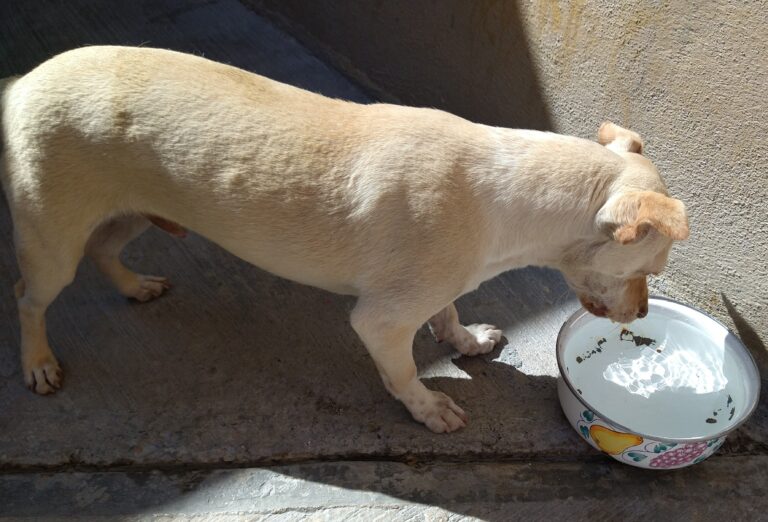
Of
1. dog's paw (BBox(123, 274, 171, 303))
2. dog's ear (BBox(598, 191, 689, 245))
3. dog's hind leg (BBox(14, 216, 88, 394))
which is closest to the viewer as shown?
dog's ear (BBox(598, 191, 689, 245))

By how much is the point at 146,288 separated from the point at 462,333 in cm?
145

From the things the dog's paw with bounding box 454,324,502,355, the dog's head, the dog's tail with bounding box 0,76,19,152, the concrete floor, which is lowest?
the concrete floor

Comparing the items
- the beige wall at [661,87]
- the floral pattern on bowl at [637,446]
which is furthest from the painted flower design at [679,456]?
the beige wall at [661,87]

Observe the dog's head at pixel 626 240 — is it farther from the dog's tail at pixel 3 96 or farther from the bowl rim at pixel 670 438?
the dog's tail at pixel 3 96

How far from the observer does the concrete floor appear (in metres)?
3.01

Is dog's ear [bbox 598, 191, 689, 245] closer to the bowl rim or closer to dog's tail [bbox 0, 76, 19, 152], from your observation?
the bowl rim

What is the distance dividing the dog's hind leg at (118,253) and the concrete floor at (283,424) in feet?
0.28

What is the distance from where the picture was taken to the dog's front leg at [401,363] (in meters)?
2.89

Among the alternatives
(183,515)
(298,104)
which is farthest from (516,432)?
(298,104)

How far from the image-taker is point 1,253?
390 centimetres

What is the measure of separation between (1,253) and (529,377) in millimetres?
2532

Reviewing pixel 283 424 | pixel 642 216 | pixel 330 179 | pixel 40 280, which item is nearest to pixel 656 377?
pixel 642 216

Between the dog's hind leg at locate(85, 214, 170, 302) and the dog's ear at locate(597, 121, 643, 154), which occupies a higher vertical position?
the dog's ear at locate(597, 121, 643, 154)

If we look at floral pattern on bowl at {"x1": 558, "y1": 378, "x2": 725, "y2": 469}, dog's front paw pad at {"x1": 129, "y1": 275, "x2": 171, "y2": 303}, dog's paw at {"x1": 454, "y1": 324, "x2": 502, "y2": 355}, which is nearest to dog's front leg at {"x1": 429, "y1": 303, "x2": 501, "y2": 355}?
dog's paw at {"x1": 454, "y1": 324, "x2": 502, "y2": 355}
